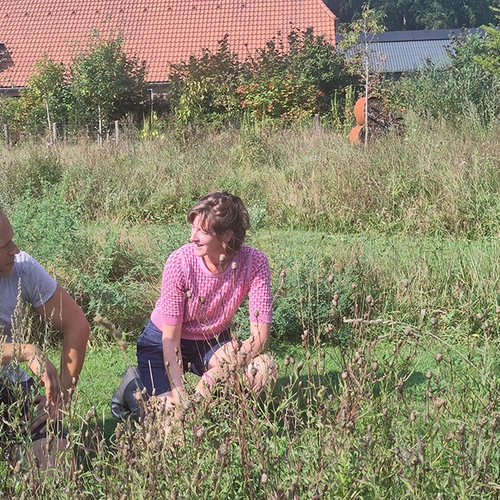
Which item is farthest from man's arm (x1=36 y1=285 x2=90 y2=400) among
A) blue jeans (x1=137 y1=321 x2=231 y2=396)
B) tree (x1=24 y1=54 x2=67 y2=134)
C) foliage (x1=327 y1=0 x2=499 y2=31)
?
foliage (x1=327 y1=0 x2=499 y2=31)

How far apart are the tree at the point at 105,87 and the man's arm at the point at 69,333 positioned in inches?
666

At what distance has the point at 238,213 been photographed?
3230 millimetres

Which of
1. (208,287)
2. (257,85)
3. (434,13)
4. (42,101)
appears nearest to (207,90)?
(257,85)

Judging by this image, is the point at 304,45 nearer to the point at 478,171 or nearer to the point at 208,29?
the point at 208,29

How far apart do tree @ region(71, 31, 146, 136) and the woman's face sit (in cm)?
1688

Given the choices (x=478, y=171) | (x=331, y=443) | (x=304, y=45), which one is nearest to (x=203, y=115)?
(x=304, y=45)

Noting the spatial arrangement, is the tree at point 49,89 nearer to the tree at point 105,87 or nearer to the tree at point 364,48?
A: the tree at point 105,87

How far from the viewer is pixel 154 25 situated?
3077cm

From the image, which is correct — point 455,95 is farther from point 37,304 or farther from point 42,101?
point 42,101

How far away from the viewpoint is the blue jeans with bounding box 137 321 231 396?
3.51 meters

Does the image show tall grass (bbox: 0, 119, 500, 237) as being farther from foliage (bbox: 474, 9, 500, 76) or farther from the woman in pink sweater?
foliage (bbox: 474, 9, 500, 76)

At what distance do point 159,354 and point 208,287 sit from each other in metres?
0.47

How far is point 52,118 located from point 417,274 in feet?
58.0

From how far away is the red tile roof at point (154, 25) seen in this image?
2939 centimetres
